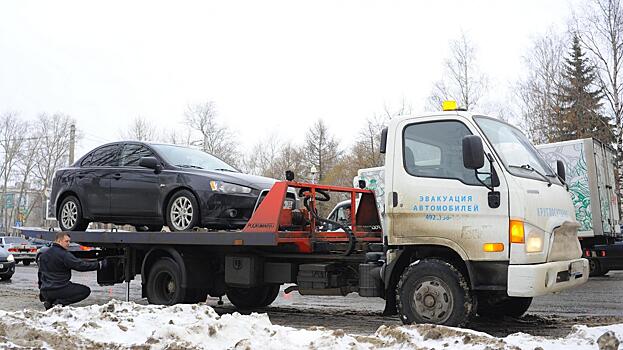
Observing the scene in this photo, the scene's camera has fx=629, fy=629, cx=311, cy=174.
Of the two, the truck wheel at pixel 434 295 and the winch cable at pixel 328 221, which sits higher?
the winch cable at pixel 328 221

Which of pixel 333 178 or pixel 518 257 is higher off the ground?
pixel 333 178

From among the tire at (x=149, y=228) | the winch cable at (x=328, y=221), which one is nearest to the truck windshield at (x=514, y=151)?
the winch cable at (x=328, y=221)

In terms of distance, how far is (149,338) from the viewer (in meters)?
5.53

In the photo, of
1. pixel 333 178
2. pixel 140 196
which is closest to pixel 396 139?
pixel 140 196

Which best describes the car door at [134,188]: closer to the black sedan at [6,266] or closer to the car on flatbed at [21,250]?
the black sedan at [6,266]

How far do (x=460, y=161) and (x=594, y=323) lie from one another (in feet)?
9.62

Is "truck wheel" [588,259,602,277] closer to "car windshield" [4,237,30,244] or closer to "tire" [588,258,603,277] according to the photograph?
"tire" [588,258,603,277]

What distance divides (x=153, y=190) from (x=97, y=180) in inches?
47.8

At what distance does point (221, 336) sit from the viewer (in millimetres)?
5621

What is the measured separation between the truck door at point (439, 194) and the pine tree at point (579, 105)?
2083 centimetres

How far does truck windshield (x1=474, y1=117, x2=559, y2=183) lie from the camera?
21.2 feet

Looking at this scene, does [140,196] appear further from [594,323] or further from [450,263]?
[594,323]

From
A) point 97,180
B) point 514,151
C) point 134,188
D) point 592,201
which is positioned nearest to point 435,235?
point 514,151

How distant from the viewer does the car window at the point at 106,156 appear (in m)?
9.67
